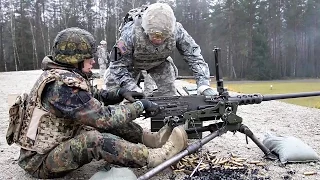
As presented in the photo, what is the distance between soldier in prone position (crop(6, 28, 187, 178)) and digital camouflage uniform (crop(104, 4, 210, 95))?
1274 millimetres

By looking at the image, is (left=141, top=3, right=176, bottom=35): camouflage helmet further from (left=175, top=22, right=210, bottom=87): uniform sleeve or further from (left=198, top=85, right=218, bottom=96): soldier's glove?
(left=198, top=85, right=218, bottom=96): soldier's glove

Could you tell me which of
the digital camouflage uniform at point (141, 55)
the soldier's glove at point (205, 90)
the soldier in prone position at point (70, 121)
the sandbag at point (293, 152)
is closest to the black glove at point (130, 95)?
the soldier in prone position at point (70, 121)

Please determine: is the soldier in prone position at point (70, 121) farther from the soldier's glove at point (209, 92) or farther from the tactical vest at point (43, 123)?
the soldier's glove at point (209, 92)

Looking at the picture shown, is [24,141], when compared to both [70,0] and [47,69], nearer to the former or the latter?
[47,69]

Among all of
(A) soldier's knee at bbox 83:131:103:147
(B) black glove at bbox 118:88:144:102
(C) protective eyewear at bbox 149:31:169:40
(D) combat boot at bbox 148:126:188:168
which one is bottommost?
(D) combat boot at bbox 148:126:188:168

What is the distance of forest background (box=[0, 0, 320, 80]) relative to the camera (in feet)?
80.8

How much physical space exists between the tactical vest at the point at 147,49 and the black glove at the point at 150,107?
4.87ft

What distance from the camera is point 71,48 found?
338 cm

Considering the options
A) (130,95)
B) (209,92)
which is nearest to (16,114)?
(130,95)

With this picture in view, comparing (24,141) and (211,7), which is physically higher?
(211,7)

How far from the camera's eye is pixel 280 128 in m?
6.62

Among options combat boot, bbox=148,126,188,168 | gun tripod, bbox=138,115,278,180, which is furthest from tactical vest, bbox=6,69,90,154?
gun tripod, bbox=138,115,278,180

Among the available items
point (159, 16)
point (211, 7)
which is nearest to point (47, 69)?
point (159, 16)

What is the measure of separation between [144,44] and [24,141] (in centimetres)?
210
